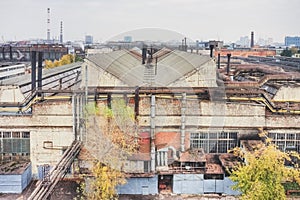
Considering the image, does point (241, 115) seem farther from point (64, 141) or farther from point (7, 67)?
point (7, 67)

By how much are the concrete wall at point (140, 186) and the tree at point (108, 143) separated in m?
0.67

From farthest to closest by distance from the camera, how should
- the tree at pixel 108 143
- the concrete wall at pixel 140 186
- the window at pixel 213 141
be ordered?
the window at pixel 213 141 < the concrete wall at pixel 140 186 < the tree at pixel 108 143

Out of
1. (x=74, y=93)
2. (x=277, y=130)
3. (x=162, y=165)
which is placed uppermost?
(x=74, y=93)

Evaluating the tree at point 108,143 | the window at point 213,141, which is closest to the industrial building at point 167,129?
the window at point 213,141

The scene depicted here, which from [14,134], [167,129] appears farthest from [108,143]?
[14,134]

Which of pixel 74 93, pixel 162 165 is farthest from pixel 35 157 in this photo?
pixel 162 165

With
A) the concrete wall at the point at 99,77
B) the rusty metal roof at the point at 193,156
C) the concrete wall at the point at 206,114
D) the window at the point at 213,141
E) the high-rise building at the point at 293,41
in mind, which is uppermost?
the high-rise building at the point at 293,41

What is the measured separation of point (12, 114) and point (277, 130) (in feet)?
35.7

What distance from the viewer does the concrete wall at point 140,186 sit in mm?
13336

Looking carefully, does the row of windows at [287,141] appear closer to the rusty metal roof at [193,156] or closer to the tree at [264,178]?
the rusty metal roof at [193,156]

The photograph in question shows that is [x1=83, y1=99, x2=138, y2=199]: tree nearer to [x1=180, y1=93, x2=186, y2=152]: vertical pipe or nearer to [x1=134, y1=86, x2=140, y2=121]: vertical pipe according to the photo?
[x1=134, y1=86, x2=140, y2=121]: vertical pipe

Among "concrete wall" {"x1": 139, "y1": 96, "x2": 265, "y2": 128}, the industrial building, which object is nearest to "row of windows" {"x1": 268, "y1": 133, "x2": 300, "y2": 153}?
the industrial building

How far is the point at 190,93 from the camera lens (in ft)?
48.6

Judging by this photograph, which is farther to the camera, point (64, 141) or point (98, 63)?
point (98, 63)
